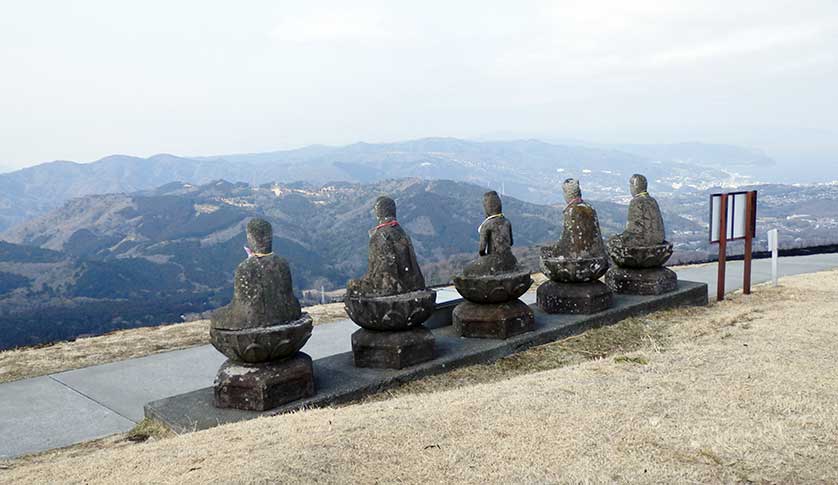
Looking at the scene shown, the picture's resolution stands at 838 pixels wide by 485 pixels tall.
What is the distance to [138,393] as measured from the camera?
6652 mm

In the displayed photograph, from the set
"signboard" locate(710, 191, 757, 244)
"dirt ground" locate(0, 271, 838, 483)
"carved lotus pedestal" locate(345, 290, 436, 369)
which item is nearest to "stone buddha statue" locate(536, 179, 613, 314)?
"dirt ground" locate(0, 271, 838, 483)

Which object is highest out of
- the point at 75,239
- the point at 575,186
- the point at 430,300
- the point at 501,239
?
the point at 575,186

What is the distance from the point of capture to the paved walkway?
5.54m

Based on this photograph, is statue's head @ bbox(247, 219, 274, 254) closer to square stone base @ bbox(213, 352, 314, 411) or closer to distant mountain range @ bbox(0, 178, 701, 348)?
square stone base @ bbox(213, 352, 314, 411)

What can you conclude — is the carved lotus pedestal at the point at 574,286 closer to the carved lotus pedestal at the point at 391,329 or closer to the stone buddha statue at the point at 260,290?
the carved lotus pedestal at the point at 391,329

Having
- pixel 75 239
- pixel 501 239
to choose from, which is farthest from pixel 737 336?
pixel 75 239

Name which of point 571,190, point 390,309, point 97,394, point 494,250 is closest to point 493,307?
point 494,250

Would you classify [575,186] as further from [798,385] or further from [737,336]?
[798,385]

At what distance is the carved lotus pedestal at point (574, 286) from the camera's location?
8.24 meters

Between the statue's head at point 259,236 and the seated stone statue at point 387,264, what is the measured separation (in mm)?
1057

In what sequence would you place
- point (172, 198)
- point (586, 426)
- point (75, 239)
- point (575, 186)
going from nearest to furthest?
point (586, 426)
point (575, 186)
point (75, 239)
point (172, 198)

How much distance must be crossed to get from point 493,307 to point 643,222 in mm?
3491

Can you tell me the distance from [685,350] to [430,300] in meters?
2.84

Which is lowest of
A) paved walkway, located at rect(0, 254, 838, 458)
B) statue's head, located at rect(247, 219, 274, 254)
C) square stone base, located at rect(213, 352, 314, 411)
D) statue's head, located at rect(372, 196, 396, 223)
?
paved walkway, located at rect(0, 254, 838, 458)
